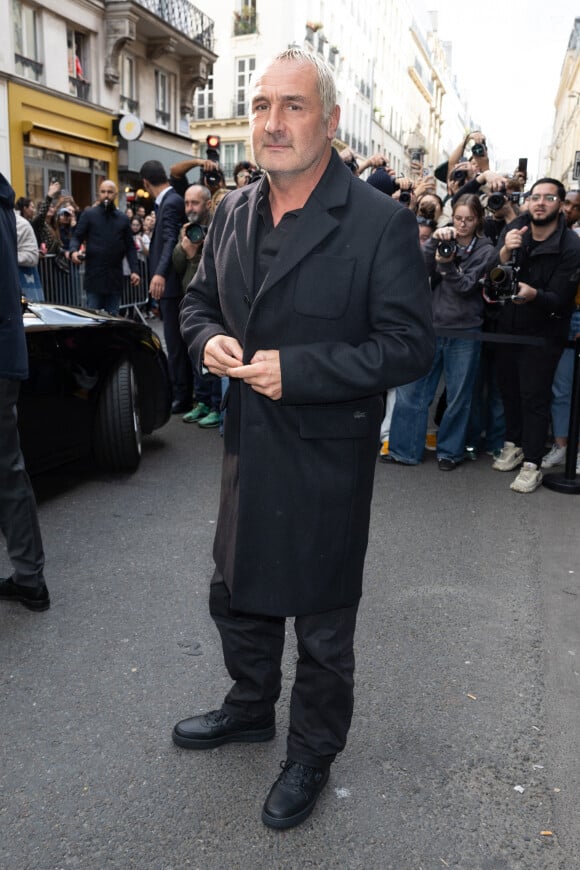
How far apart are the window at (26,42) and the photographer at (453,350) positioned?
1677 centimetres

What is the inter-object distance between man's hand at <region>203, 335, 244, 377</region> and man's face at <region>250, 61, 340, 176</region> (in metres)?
0.46

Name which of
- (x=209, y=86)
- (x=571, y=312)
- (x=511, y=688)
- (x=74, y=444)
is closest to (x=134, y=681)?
(x=511, y=688)

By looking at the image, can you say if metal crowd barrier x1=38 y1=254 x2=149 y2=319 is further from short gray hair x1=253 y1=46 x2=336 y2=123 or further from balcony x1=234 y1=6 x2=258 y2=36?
balcony x1=234 y1=6 x2=258 y2=36

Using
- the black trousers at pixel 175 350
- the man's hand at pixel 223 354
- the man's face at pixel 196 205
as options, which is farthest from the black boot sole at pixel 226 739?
the man's face at pixel 196 205

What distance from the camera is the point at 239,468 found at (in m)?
2.30

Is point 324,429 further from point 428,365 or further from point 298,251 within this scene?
point 298,251

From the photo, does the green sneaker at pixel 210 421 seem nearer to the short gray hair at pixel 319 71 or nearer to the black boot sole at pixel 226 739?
the black boot sole at pixel 226 739

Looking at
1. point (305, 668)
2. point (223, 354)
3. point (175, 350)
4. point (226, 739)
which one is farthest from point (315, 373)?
point (175, 350)

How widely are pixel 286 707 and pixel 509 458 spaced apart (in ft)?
12.4

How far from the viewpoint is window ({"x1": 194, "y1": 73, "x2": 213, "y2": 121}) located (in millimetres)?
41531

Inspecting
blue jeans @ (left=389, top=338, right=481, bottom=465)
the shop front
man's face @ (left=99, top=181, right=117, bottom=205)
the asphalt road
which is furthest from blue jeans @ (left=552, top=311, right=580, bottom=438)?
the shop front

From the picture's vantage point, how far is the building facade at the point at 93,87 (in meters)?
19.2

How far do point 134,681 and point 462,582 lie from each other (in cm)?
179

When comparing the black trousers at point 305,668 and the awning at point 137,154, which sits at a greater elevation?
the awning at point 137,154
